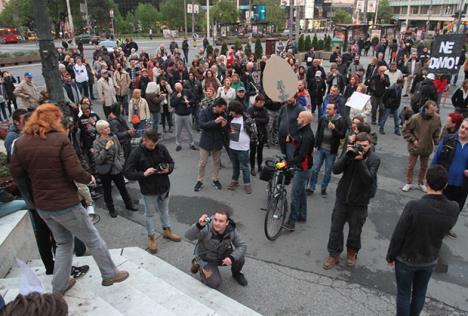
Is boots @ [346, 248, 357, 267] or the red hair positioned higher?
the red hair

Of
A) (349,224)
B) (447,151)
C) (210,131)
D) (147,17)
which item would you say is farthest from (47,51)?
(147,17)

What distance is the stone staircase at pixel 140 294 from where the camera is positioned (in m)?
3.64

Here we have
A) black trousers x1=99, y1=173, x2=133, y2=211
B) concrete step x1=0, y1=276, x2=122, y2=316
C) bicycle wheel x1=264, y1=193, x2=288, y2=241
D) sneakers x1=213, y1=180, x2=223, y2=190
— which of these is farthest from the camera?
sneakers x1=213, y1=180, x2=223, y2=190

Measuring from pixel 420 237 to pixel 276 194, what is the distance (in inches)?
94.9

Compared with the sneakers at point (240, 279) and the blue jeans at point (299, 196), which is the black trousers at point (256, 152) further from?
the sneakers at point (240, 279)

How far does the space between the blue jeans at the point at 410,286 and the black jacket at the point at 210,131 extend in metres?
4.10

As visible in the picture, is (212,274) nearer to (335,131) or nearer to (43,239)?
(43,239)

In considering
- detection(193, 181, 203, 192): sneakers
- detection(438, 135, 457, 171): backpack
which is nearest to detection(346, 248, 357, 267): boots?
detection(438, 135, 457, 171): backpack

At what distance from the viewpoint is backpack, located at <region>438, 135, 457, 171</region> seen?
17.9 ft

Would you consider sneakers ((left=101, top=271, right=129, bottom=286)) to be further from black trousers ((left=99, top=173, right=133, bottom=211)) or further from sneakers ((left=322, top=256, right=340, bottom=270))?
sneakers ((left=322, top=256, right=340, bottom=270))

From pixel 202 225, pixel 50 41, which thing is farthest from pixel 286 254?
pixel 50 41

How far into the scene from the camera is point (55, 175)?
3.27 m

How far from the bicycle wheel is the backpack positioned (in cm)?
248

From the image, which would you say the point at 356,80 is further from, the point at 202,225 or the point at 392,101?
the point at 202,225
